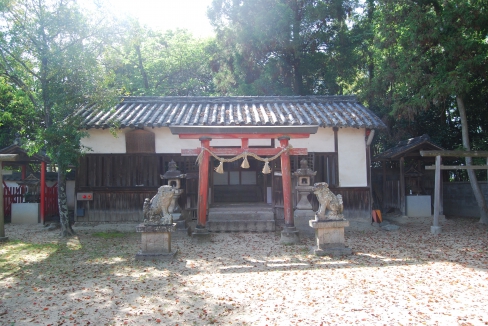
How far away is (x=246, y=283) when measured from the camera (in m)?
6.99

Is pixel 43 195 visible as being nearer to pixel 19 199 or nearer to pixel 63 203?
pixel 19 199

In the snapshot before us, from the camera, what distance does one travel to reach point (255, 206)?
46.4 ft

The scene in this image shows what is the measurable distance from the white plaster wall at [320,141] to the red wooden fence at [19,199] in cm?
988

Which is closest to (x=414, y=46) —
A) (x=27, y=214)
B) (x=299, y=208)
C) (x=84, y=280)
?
(x=299, y=208)

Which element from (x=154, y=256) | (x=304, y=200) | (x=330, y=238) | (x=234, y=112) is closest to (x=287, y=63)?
(x=234, y=112)

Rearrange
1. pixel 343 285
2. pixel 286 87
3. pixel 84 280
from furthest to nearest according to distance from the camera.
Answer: pixel 286 87, pixel 84 280, pixel 343 285

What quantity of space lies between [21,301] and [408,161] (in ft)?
52.4

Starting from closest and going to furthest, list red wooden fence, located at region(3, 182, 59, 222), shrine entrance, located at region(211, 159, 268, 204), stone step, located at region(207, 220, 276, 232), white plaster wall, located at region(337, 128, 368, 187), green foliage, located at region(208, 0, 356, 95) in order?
stone step, located at region(207, 220, 276, 232) → white plaster wall, located at region(337, 128, 368, 187) → red wooden fence, located at region(3, 182, 59, 222) → shrine entrance, located at region(211, 159, 268, 204) → green foliage, located at region(208, 0, 356, 95)

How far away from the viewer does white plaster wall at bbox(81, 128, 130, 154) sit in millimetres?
13148

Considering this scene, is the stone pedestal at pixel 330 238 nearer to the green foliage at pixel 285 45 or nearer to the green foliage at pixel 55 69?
the green foliage at pixel 55 69

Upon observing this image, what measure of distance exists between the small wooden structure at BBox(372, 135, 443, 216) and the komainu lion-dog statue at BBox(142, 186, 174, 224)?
998 cm

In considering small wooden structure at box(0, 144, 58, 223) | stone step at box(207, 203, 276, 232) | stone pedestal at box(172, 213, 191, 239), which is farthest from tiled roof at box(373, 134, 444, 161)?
small wooden structure at box(0, 144, 58, 223)

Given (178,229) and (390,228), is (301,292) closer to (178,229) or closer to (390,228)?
(178,229)

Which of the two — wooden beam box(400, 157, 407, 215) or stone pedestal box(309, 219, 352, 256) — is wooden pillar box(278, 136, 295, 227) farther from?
wooden beam box(400, 157, 407, 215)
